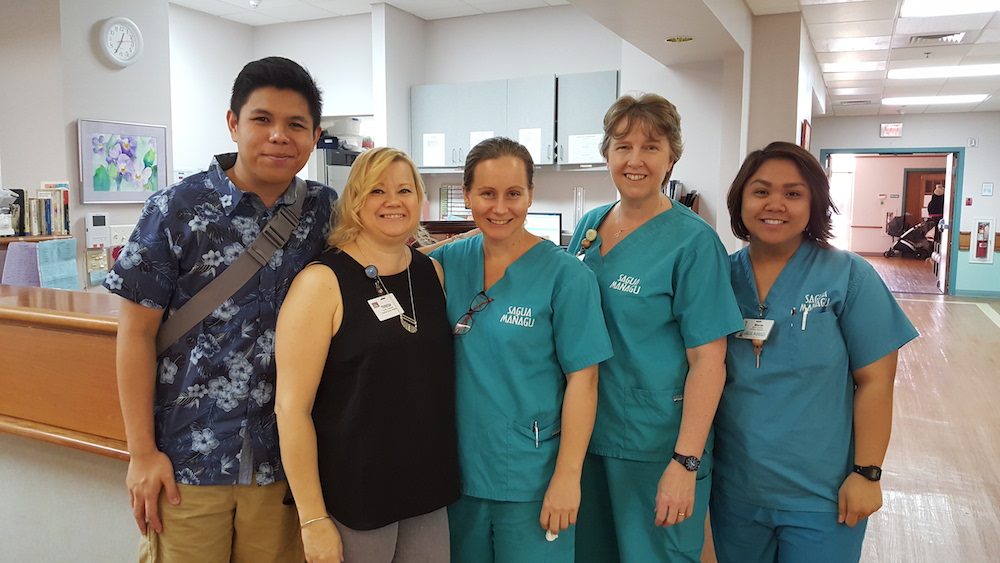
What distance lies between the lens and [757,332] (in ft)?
5.35

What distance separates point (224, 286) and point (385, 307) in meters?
0.32

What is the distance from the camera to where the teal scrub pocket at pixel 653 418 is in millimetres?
1660

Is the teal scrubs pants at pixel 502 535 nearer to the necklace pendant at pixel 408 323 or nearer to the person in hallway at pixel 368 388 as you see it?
the person in hallway at pixel 368 388

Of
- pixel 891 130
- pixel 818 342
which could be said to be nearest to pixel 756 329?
pixel 818 342

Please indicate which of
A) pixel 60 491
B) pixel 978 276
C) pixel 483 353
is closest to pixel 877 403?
pixel 483 353

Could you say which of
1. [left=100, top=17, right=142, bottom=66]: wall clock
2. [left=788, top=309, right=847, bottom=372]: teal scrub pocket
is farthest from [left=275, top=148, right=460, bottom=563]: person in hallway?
[left=100, top=17, right=142, bottom=66]: wall clock

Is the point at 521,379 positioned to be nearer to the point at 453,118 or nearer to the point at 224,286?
the point at 224,286

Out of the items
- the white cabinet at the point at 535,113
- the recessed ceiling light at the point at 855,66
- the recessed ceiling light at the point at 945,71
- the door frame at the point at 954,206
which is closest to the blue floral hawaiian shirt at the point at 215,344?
the white cabinet at the point at 535,113

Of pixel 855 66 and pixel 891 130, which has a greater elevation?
pixel 855 66

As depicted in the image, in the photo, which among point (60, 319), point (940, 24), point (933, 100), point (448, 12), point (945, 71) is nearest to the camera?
point (60, 319)

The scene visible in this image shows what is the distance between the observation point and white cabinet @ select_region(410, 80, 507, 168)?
19.7 ft

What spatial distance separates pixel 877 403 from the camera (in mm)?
1574

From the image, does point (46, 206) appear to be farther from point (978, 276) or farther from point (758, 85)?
point (978, 276)

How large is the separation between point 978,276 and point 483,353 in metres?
11.7
